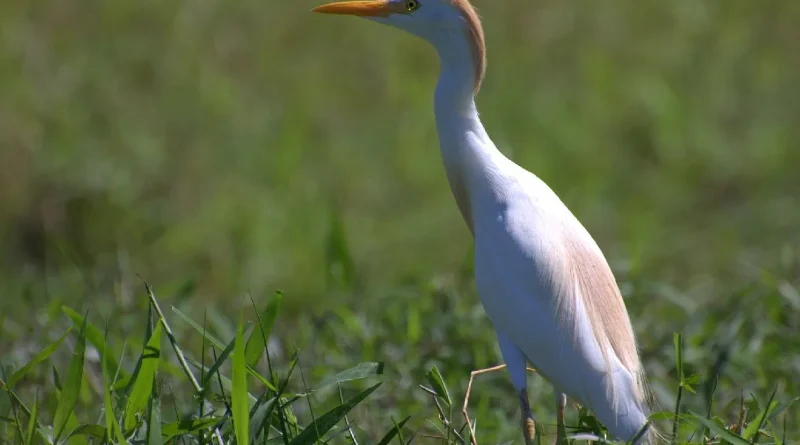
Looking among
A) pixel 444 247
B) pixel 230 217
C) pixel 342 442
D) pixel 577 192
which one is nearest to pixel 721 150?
pixel 577 192

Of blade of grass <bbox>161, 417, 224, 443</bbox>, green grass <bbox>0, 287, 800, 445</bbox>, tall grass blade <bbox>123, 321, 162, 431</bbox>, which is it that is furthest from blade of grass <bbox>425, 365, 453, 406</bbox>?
tall grass blade <bbox>123, 321, 162, 431</bbox>

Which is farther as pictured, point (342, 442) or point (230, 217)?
point (230, 217)

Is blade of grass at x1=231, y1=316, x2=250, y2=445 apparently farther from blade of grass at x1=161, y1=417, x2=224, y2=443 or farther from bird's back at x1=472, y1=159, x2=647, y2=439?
bird's back at x1=472, y1=159, x2=647, y2=439

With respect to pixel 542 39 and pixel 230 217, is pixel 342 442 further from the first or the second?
pixel 542 39

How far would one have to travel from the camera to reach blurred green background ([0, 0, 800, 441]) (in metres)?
5.22

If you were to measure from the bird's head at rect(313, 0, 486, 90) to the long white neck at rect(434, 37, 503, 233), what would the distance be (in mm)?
12

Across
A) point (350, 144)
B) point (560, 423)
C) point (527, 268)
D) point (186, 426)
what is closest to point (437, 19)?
point (527, 268)

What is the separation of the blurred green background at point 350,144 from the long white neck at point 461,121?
108 centimetres

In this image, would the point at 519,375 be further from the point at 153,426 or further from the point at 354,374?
the point at 153,426

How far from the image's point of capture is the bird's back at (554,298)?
260 centimetres

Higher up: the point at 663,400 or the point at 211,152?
the point at 663,400

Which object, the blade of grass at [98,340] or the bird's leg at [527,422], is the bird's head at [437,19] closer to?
the bird's leg at [527,422]

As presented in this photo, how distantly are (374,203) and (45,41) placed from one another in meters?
1.88

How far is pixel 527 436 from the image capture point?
2.53m
